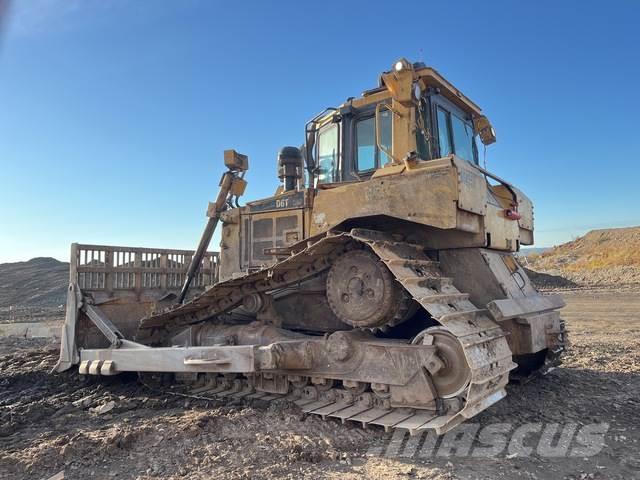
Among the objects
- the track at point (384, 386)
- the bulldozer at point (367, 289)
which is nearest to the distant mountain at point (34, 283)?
the bulldozer at point (367, 289)

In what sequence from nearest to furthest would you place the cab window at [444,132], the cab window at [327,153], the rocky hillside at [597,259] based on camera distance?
the cab window at [444,132], the cab window at [327,153], the rocky hillside at [597,259]

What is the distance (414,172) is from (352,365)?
1.86 meters

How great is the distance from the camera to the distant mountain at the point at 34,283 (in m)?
25.0

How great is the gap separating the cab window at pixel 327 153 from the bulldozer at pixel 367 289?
0.06ft

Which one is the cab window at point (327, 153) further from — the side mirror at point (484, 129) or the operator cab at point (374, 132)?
the side mirror at point (484, 129)

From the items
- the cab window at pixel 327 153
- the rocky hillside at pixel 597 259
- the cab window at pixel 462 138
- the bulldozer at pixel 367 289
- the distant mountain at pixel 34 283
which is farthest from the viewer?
the rocky hillside at pixel 597 259

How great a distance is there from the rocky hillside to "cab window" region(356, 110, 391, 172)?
2667 cm

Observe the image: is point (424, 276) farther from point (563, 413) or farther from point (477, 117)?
point (477, 117)

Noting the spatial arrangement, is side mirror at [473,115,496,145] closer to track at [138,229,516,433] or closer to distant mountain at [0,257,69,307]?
track at [138,229,516,433]

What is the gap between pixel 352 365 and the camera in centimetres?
477

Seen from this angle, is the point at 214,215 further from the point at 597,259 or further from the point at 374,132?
the point at 597,259

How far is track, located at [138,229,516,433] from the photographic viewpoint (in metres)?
4.00

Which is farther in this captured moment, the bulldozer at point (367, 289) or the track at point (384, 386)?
the bulldozer at point (367, 289)

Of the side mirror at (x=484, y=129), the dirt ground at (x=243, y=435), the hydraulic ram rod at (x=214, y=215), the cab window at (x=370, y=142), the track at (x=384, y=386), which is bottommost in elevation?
the dirt ground at (x=243, y=435)
